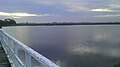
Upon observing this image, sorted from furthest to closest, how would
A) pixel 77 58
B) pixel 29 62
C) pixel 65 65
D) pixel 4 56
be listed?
pixel 77 58
pixel 65 65
pixel 4 56
pixel 29 62

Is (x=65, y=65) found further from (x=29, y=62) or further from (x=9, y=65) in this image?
(x=29, y=62)

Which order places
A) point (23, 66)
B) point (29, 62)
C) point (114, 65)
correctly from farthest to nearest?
point (114, 65) → point (23, 66) → point (29, 62)

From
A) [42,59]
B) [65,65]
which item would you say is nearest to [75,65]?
[65,65]

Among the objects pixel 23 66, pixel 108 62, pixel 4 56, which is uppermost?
pixel 23 66

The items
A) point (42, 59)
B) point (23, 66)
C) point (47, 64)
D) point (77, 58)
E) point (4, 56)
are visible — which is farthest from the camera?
point (77, 58)

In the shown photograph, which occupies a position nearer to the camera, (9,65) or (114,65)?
(9,65)

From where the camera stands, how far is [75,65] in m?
32.7

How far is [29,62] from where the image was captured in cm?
508

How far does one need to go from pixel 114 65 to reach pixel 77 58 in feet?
Answer: 19.5

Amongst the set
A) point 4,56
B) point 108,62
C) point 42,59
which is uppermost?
point 42,59

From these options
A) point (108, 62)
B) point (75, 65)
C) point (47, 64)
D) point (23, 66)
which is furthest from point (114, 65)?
point (47, 64)

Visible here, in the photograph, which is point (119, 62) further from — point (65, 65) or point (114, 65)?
point (65, 65)

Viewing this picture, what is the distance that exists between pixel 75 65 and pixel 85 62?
4.08m

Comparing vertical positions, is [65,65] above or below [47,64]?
below
